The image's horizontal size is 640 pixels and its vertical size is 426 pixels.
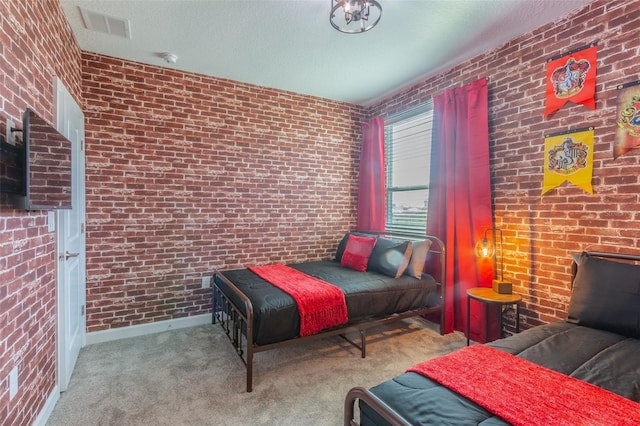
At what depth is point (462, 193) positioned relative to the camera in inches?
121

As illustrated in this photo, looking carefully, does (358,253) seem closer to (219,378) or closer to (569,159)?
(219,378)

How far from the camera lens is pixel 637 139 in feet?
6.64

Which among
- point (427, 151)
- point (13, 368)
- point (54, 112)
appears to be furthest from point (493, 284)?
point (54, 112)

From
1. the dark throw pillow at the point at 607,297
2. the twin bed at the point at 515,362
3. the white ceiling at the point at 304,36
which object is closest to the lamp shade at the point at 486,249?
the twin bed at the point at 515,362

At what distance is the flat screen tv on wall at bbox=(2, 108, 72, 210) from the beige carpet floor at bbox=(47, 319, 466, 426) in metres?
1.35

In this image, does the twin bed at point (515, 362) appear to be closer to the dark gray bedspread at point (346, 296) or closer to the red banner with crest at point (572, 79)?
the dark gray bedspread at point (346, 296)

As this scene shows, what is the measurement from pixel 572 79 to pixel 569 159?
0.61m

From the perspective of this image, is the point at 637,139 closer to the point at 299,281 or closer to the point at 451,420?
the point at 451,420

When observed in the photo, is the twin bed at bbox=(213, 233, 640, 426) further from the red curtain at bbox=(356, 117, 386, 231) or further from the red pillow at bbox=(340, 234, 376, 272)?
the red curtain at bbox=(356, 117, 386, 231)

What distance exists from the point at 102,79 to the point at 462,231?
12.7ft

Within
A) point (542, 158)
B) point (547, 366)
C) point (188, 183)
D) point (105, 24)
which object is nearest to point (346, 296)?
point (547, 366)

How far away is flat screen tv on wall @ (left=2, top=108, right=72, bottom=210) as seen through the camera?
63.7 inches

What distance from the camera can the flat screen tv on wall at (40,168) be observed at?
1617mm

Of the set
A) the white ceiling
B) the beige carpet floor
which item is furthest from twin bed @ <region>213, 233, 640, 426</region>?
the white ceiling
